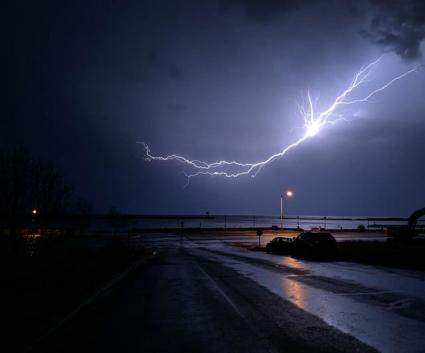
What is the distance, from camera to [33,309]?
10.5m

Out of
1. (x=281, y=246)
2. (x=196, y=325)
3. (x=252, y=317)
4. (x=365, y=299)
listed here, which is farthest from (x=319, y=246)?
(x=196, y=325)

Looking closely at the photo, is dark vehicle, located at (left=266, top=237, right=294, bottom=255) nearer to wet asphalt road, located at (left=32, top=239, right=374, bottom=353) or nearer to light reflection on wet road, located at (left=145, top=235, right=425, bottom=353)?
light reflection on wet road, located at (left=145, top=235, right=425, bottom=353)

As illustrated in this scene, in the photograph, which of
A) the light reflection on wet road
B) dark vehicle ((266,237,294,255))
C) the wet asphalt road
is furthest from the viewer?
dark vehicle ((266,237,294,255))

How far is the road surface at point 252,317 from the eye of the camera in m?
7.25

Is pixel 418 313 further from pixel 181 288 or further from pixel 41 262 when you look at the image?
pixel 41 262

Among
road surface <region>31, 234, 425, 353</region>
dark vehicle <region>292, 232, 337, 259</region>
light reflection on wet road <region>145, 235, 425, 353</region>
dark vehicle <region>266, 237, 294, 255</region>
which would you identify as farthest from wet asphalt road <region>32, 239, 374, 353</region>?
dark vehicle <region>266, 237, 294, 255</region>

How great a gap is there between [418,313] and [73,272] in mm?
13241

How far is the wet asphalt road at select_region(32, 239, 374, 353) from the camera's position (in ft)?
23.5

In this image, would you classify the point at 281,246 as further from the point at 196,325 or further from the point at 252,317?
the point at 196,325

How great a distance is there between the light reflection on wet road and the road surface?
20 mm

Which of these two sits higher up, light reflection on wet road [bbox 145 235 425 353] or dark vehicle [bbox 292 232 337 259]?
dark vehicle [bbox 292 232 337 259]

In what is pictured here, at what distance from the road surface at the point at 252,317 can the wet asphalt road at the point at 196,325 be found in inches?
0.6

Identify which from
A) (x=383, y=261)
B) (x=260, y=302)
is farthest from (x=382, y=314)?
(x=383, y=261)

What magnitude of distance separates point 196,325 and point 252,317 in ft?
4.31
